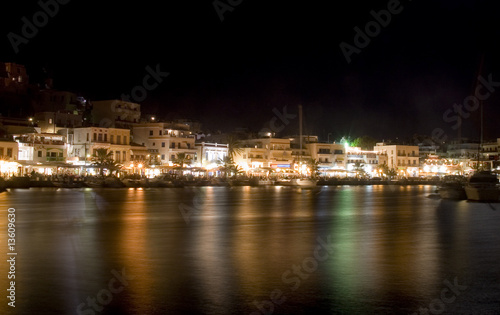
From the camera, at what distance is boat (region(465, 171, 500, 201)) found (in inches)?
1620

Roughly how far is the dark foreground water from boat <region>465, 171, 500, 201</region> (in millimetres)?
21735

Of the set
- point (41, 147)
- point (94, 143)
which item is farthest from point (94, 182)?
point (41, 147)

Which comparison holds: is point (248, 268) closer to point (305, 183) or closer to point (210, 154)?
point (305, 183)

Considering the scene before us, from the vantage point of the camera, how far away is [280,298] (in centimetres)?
902

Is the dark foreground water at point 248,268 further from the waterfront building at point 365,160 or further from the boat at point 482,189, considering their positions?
the waterfront building at point 365,160

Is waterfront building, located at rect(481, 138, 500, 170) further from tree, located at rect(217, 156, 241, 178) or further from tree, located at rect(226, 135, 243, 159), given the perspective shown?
tree, located at rect(217, 156, 241, 178)

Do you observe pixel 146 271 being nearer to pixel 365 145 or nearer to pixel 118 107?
pixel 118 107

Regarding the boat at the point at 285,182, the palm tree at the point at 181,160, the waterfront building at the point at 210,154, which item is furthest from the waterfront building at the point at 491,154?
the palm tree at the point at 181,160

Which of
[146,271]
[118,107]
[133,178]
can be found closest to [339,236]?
[146,271]

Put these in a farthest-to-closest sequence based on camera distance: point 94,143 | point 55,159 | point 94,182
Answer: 1. point 94,143
2. point 55,159
3. point 94,182

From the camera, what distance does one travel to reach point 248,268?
11625 millimetres

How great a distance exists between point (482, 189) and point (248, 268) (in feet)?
114

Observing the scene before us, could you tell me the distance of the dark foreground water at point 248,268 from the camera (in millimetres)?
8609

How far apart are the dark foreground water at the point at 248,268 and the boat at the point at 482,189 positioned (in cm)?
2174
